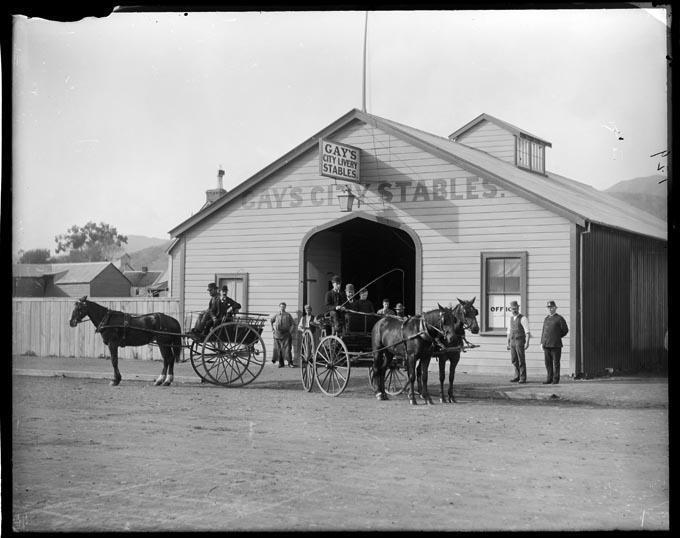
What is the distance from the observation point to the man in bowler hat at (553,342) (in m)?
16.5

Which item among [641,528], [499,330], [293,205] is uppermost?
[293,205]

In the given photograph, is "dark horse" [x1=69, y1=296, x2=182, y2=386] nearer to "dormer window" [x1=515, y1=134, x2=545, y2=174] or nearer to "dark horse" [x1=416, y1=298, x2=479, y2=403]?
"dark horse" [x1=416, y1=298, x2=479, y2=403]

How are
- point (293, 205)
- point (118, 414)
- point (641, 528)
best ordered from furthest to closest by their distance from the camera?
point (293, 205) → point (118, 414) → point (641, 528)

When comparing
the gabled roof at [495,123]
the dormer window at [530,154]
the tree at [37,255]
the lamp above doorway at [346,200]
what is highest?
the gabled roof at [495,123]

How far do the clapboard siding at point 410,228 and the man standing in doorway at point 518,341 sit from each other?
0.48 m

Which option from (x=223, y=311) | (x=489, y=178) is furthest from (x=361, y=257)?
(x=223, y=311)

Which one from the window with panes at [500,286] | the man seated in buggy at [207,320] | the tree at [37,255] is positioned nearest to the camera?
the tree at [37,255]

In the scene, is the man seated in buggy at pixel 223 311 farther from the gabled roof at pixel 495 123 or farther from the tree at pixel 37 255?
the gabled roof at pixel 495 123

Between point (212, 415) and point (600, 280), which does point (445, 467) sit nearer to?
point (212, 415)

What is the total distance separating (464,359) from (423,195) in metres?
4.09

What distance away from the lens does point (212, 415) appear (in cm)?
1241

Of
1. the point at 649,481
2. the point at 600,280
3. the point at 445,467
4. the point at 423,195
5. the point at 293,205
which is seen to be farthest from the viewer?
the point at 293,205

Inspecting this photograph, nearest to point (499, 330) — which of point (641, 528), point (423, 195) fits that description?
point (423, 195)


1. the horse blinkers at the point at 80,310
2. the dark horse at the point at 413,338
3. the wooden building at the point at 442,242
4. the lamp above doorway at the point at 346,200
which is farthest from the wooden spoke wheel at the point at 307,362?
the lamp above doorway at the point at 346,200
